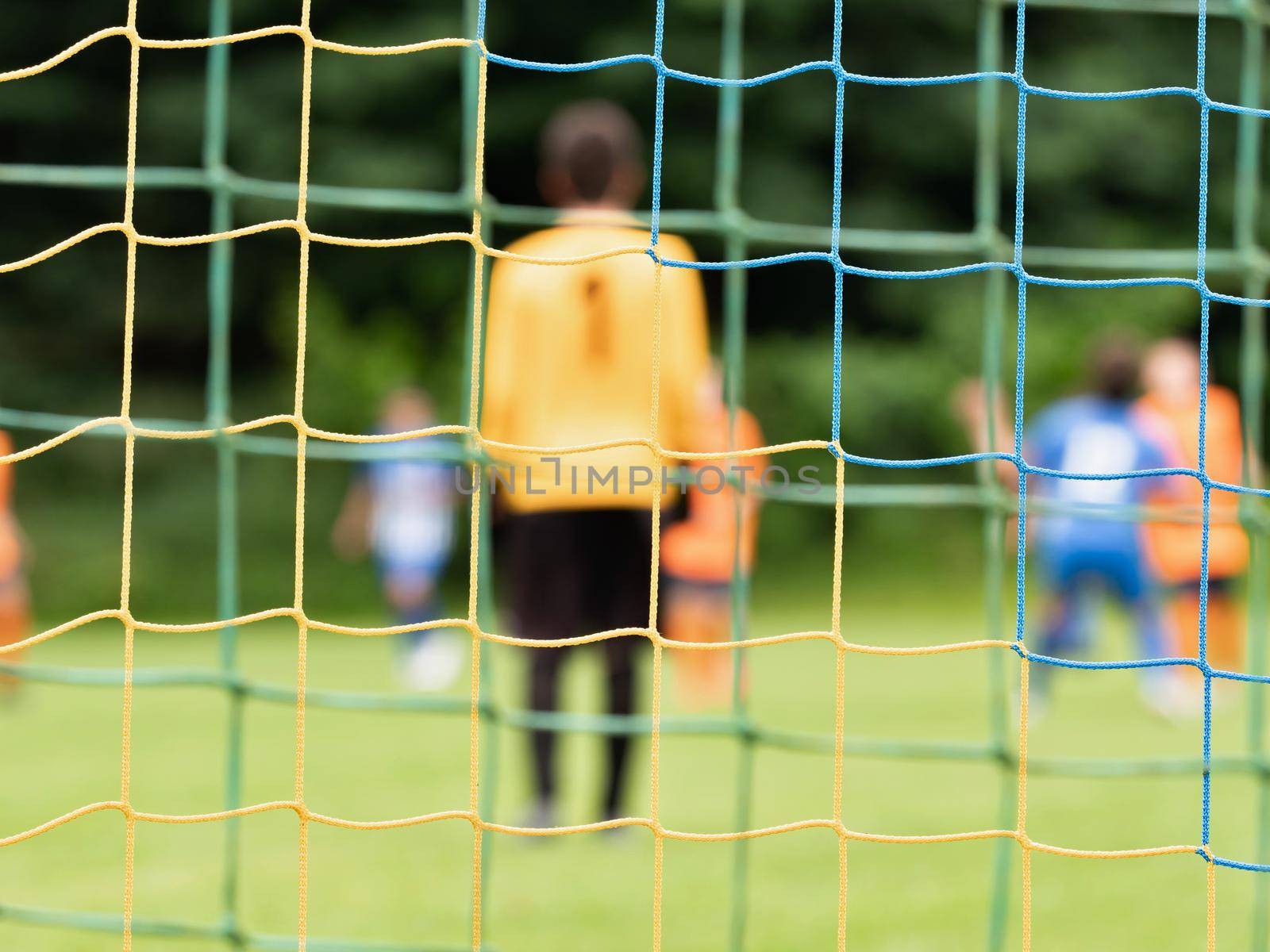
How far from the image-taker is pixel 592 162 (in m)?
3.17

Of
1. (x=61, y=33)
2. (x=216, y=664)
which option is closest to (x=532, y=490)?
(x=216, y=664)

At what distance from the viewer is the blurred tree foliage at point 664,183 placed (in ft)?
35.8

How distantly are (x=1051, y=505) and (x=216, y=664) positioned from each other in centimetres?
423

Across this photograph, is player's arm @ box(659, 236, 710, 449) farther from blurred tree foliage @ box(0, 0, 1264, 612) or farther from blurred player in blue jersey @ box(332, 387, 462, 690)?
blurred tree foliage @ box(0, 0, 1264, 612)

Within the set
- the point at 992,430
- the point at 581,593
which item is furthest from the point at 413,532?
the point at 992,430

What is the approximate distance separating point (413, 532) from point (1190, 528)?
3.17 m

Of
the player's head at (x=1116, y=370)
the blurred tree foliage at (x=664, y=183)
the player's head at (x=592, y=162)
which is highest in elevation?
the blurred tree foliage at (x=664, y=183)

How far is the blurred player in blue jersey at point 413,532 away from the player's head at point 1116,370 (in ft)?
8.70

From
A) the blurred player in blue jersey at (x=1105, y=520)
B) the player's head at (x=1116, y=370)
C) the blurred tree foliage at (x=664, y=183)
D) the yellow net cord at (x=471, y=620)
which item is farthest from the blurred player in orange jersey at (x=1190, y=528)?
the blurred tree foliage at (x=664, y=183)

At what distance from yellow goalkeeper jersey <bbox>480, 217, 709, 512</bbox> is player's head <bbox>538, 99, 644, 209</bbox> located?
0.10 metres

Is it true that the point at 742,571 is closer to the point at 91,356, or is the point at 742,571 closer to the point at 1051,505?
the point at 1051,505

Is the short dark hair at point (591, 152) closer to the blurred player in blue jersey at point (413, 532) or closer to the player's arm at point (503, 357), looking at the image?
the player's arm at point (503, 357)

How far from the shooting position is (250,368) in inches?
465

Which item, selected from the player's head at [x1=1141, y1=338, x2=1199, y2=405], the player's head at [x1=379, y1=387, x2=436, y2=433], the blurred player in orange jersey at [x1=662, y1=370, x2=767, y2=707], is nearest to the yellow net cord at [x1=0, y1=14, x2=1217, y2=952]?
the blurred player in orange jersey at [x1=662, y1=370, x2=767, y2=707]
